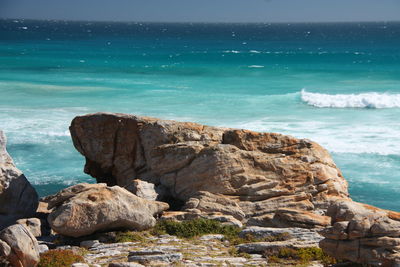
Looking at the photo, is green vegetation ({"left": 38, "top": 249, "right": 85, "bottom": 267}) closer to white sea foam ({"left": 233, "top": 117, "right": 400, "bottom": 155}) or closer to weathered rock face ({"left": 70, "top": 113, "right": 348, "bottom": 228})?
weathered rock face ({"left": 70, "top": 113, "right": 348, "bottom": 228})

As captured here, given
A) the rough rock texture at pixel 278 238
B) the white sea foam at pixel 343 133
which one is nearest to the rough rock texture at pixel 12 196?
the rough rock texture at pixel 278 238

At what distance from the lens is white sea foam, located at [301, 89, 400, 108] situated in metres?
59.2

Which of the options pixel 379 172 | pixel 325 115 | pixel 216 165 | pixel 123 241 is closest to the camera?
pixel 123 241

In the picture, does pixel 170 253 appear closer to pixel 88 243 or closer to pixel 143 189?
pixel 88 243

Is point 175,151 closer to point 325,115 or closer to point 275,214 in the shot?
point 275,214

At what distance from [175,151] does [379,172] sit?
667 inches

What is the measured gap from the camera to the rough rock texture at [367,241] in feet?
48.8

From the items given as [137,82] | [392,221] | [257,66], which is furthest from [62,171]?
[257,66]

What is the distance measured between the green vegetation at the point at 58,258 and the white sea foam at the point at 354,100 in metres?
44.6

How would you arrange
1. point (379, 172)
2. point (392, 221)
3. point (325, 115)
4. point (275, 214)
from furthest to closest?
point (325, 115), point (379, 172), point (275, 214), point (392, 221)

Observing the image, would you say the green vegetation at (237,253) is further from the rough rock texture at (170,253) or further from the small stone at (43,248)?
the small stone at (43,248)

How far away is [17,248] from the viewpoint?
611 inches

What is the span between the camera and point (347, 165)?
37.2 m

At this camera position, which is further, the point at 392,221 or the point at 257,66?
the point at 257,66
